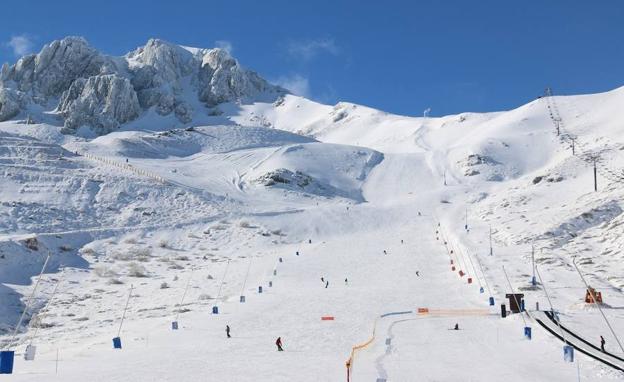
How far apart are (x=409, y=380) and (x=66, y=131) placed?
151893mm

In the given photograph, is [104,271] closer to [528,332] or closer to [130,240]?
[130,240]

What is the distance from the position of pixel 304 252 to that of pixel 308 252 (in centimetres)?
46

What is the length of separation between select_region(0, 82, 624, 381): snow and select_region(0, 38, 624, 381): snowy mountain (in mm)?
280

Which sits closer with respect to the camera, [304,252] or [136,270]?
[136,270]

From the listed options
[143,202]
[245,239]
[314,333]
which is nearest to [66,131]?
[143,202]

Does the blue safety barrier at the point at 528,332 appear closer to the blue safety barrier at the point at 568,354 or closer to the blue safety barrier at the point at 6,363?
the blue safety barrier at the point at 568,354

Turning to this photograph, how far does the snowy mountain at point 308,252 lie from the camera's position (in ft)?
86.4

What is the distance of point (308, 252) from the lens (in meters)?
68.8

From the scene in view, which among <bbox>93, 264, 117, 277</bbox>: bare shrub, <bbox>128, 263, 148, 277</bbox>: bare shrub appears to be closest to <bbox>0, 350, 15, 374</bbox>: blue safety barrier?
<bbox>93, 264, 117, 277</bbox>: bare shrub

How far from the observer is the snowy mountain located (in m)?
26.3

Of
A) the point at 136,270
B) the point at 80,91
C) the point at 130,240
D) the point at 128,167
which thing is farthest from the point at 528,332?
the point at 80,91

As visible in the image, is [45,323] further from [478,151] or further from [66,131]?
[66,131]

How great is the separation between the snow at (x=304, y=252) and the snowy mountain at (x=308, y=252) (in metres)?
0.28

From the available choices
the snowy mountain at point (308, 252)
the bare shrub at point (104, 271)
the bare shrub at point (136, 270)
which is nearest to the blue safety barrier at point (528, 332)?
the snowy mountain at point (308, 252)
